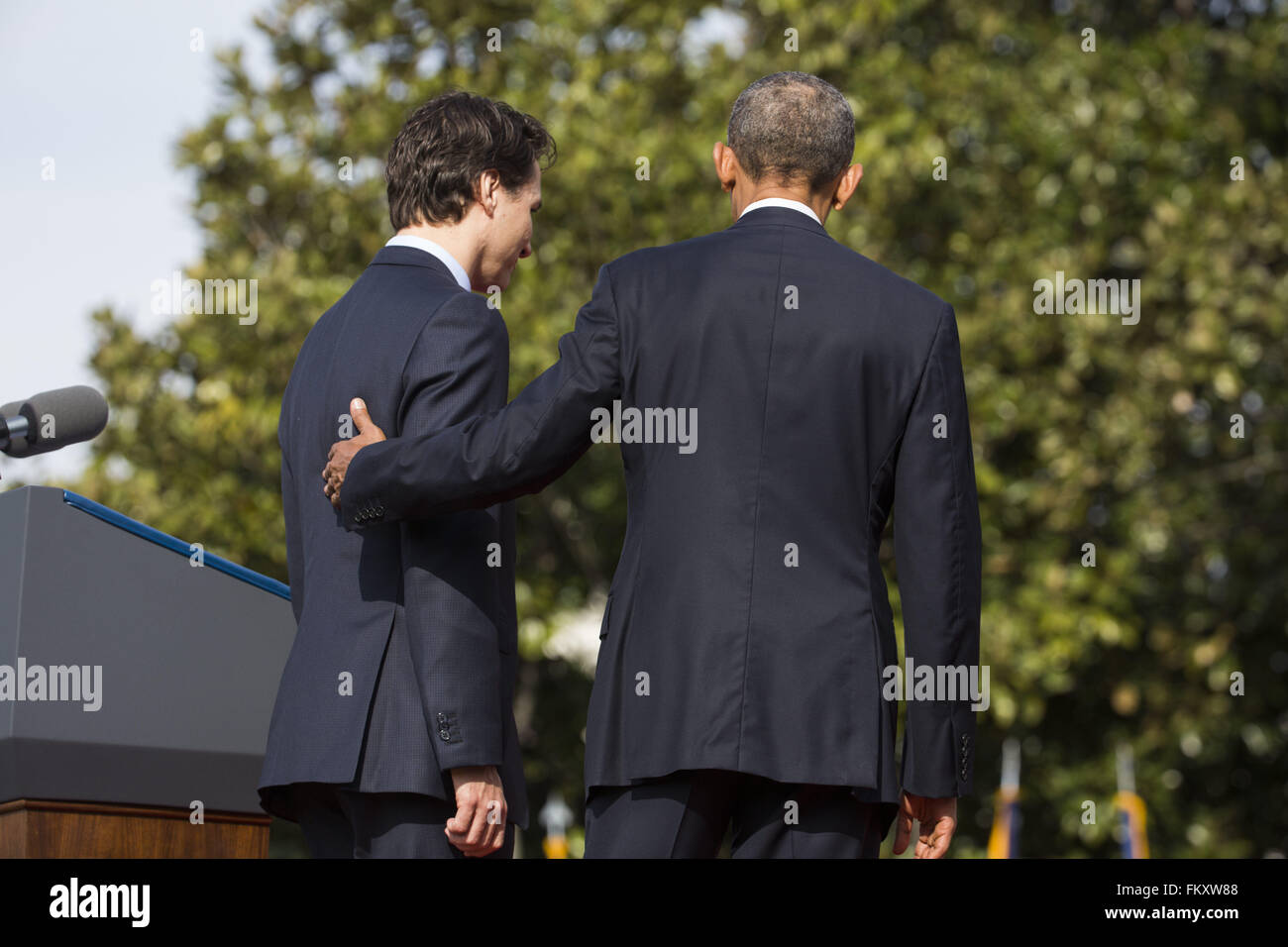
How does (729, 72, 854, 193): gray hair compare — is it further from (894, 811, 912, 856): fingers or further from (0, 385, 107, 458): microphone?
(0, 385, 107, 458): microphone

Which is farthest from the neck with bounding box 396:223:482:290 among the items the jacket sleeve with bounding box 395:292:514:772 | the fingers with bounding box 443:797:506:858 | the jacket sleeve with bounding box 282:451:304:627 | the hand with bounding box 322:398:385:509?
the fingers with bounding box 443:797:506:858

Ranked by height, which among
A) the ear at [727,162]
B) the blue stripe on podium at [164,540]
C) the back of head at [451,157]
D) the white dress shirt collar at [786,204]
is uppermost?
the back of head at [451,157]

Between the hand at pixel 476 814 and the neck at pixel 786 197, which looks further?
the neck at pixel 786 197

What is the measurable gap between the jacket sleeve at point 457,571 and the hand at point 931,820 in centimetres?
73

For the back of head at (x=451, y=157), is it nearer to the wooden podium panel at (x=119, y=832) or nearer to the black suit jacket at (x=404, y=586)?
the black suit jacket at (x=404, y=586)

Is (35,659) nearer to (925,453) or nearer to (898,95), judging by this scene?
(925,453)

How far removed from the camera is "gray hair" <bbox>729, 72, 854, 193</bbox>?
119 inches

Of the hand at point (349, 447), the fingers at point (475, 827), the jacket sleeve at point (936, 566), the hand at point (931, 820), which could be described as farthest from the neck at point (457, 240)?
the hand at point (931, 820)

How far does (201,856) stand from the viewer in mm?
3113

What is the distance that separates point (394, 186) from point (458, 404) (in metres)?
0.56

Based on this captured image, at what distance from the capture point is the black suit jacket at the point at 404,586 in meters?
2.94
